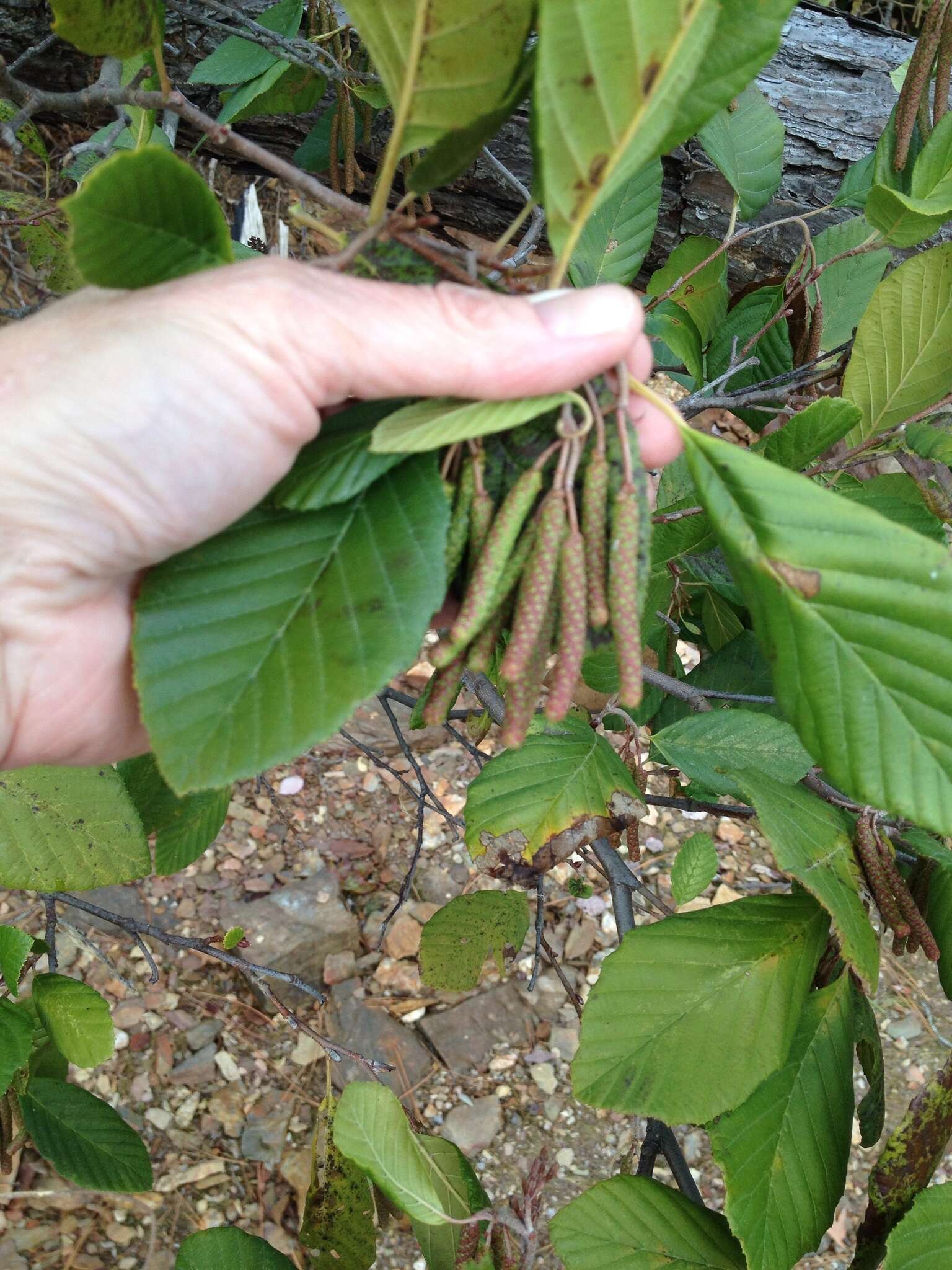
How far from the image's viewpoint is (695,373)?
176 centimetres

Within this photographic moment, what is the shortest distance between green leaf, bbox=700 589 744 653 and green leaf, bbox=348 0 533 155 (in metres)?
1.33

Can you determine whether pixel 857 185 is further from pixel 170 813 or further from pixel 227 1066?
pixel 227 1066

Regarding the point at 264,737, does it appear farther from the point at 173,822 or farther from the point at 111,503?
the point at 173,822

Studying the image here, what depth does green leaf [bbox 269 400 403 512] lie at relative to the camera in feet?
2.61

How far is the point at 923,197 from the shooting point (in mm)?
1421

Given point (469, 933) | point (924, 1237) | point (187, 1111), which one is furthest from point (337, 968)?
point (924, 1237)

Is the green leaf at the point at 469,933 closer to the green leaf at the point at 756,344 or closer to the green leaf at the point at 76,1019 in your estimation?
the green leaf at the point at 76,1019

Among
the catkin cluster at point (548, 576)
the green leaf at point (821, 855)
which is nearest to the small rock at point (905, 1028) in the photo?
the green leaf at point (821, 855)

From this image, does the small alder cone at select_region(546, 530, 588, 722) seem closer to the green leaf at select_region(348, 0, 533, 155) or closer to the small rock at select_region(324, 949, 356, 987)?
the green leaf at select_region(348, 0, 533, 155)

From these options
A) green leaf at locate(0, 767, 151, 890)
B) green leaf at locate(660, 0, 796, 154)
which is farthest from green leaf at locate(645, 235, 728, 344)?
green leaf at locate(0, 767, 151, 890)

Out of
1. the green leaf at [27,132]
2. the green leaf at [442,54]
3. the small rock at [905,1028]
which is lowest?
the small rock at [905,1028]

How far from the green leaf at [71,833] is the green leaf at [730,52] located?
1059mm

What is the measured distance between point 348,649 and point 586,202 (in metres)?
0.40

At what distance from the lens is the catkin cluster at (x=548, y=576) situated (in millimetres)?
772
